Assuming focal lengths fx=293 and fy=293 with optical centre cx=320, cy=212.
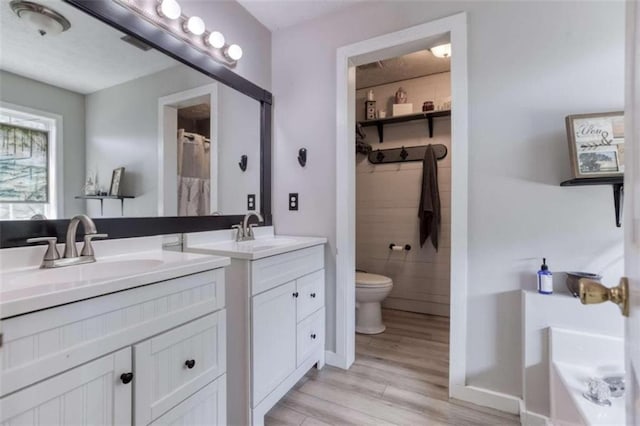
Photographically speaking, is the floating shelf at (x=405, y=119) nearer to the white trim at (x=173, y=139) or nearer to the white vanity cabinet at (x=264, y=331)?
the white trim at (x=173, y=139)

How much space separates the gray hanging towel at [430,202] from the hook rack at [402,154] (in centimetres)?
6

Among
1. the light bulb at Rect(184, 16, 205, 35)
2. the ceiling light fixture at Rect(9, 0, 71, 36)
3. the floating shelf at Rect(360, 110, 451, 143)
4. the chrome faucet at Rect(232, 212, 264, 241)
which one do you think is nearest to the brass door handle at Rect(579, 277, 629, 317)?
the chrome faucet at Rect(232, 212, 264, 241)

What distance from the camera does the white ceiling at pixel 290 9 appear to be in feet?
6.23

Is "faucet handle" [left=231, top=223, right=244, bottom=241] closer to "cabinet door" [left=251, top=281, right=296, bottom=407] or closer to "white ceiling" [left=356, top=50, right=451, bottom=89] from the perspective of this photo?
"cabinet door" [left=251, top=281, right=296, bottom=407]

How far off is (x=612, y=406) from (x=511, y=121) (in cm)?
127

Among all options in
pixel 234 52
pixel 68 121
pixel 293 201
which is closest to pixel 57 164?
pixel 68 121

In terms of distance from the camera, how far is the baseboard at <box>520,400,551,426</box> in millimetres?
1400

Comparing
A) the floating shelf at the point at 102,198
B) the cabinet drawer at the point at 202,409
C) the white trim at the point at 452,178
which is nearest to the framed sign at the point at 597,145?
the white trim at the point at 452,178

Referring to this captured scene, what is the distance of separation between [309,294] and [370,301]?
0.90 meters

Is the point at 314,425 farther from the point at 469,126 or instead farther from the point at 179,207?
the point at 469,126

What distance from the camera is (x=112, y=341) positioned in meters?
0.78

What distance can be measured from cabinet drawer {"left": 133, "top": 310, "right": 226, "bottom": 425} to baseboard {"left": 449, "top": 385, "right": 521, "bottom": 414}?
131 cm

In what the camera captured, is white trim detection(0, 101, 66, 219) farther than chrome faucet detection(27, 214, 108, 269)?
Yes

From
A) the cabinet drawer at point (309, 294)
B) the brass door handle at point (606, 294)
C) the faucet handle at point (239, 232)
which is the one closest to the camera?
the brass door handle at point (606, 294)
